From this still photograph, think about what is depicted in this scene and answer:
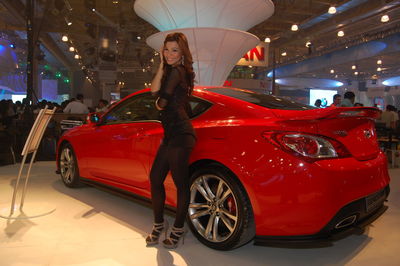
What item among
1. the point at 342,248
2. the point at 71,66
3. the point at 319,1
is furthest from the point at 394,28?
the point at 71,66

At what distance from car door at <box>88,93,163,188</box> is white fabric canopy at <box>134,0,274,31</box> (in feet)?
12.6

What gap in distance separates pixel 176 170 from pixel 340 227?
3.67ft

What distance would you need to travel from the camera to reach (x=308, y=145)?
2066mm

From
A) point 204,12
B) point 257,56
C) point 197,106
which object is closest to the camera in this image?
point 197,106

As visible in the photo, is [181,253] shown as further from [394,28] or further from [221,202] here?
[394,28]

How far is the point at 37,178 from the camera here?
5.00m

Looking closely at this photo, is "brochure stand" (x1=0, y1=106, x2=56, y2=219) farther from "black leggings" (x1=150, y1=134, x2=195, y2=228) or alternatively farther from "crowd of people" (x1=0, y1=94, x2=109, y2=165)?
"crowd of people" (x1=0, y1=94, x2=109, y2=165)

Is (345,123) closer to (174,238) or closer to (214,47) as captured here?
(174,238)

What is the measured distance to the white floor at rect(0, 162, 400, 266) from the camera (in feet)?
7.72

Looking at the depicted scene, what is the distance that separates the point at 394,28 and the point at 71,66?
80.4ft

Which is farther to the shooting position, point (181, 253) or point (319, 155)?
point (181, 253)

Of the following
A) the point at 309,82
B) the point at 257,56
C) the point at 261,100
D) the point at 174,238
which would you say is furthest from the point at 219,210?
the point at 309,82

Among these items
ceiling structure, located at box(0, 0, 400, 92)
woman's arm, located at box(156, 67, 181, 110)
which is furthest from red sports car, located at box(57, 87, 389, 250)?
ceiling structure, located at box(0, 0, 400, 92)

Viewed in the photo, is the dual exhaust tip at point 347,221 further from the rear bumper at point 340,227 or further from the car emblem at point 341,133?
the car emblem at point 341,133
